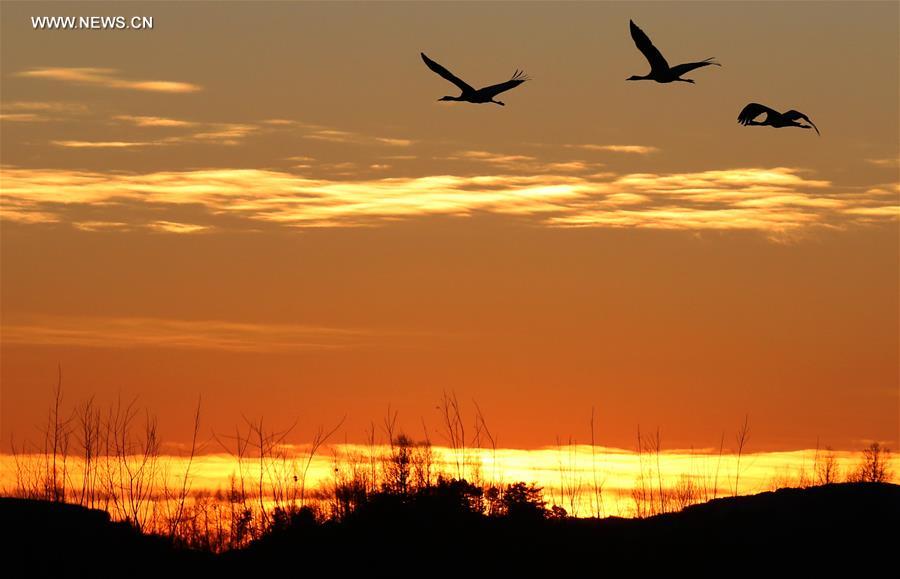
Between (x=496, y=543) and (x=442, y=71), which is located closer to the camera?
(x=496, y=543)

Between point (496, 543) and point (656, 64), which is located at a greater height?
point (656, 64)

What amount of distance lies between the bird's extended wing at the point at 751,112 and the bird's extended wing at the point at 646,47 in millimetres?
1801

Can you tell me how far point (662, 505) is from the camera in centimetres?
1866

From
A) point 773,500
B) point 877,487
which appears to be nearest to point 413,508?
point 773,500

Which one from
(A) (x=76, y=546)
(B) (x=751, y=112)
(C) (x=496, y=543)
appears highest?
(B) (x=751, y=112)

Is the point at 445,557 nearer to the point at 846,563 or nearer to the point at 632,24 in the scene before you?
the point at 846,563

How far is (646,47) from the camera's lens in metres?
21.9

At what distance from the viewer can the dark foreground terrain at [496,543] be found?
16.0 m

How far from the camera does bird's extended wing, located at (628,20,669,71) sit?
71.6ft

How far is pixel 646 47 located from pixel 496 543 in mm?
8654

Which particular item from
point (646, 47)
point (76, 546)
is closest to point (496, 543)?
point (76, 546)

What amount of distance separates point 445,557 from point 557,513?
2069 millimetres

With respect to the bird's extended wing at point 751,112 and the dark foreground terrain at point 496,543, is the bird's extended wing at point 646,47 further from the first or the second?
the dark foreground terrain at point 496,543

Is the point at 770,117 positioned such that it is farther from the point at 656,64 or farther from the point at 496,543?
the point at 496,543
